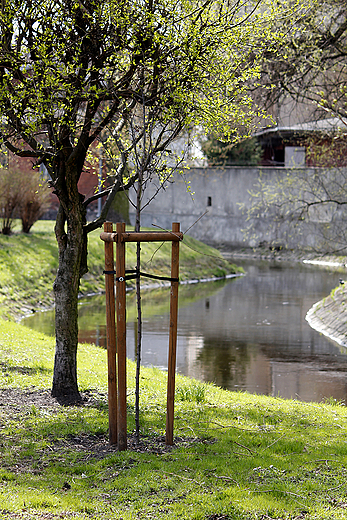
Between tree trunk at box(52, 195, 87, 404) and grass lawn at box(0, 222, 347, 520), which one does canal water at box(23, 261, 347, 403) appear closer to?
grass lawn at box(0, 222, 347, 520)

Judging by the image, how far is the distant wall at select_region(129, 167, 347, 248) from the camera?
42906 mm

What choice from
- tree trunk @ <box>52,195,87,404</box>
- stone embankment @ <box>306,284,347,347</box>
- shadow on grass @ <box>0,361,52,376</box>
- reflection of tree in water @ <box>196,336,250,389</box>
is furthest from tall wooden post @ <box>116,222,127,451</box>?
stone embankment @ <box>306,284,347,347</box>

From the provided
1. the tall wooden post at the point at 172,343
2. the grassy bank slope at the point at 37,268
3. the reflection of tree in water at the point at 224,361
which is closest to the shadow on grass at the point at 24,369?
the reflection of tree in water at the point at 224,361

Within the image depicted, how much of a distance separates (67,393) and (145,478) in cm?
307

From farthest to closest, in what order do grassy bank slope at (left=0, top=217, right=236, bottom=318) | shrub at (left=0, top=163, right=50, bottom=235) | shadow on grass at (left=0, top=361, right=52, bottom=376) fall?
shrub at (left=0, top=163, right=50, bottom=235), grassy bank slope at (left=0, top=217, right=236, bottom=318), shadow on grass at (left=0, top=361, right=52, bottom=376)

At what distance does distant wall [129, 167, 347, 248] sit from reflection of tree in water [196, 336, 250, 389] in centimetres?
2714

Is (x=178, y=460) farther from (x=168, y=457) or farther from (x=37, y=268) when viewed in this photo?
(x=37, y=268)

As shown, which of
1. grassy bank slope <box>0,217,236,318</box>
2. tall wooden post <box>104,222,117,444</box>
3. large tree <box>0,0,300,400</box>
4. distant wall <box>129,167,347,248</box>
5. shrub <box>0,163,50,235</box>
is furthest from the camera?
distant wall <box>129,167,347,248</box>

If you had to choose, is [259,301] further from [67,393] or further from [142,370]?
[67,393]

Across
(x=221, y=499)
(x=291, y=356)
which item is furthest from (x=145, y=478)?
(x=291, y=356)

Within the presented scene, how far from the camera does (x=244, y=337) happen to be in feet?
55.3

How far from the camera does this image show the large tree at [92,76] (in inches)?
291

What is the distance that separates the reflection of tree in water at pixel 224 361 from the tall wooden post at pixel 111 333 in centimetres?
563

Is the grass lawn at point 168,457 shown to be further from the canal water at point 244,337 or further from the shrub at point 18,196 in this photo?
the shrub at point 18,196
